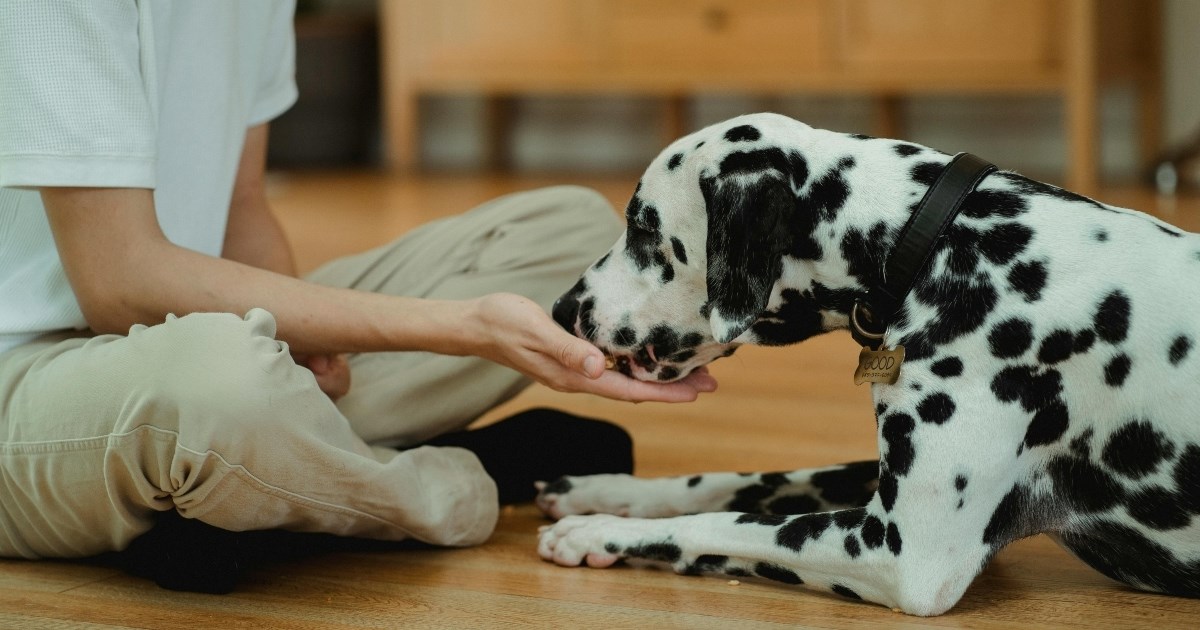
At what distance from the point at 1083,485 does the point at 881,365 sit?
296mm

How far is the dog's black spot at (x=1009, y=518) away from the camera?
65.9 inches

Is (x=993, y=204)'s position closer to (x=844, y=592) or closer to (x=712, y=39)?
(x=844, y=592)

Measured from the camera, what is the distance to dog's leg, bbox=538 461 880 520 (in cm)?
203

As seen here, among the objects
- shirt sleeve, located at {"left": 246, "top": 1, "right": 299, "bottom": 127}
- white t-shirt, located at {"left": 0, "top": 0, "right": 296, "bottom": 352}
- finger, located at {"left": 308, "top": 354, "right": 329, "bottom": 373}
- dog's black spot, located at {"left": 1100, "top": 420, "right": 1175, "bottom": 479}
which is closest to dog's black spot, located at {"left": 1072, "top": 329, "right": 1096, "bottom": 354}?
dog's black spot, located at {"left": 1100, "top": 420, "right": 1175, "bottom": 479}

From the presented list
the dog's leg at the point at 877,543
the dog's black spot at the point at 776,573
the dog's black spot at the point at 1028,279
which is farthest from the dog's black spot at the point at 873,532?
the dog's black spot at the point at 1028,279

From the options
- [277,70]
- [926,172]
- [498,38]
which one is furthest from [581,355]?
[498,38]

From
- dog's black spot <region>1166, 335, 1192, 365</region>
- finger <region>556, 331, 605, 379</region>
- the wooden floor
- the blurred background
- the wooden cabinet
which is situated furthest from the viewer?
the blurred background

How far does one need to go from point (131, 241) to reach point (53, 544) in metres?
0.45

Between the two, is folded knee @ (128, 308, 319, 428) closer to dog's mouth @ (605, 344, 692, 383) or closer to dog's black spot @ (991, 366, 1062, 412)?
dog's mouth @ (605, 344, 692, 383)

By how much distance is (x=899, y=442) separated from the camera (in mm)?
1642

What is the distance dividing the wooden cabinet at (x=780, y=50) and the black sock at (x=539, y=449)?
162 inches

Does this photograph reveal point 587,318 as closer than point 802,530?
No

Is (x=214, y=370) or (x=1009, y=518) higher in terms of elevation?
(x=214, y=370)

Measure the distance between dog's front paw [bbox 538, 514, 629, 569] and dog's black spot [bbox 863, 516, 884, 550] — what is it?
37 cm
